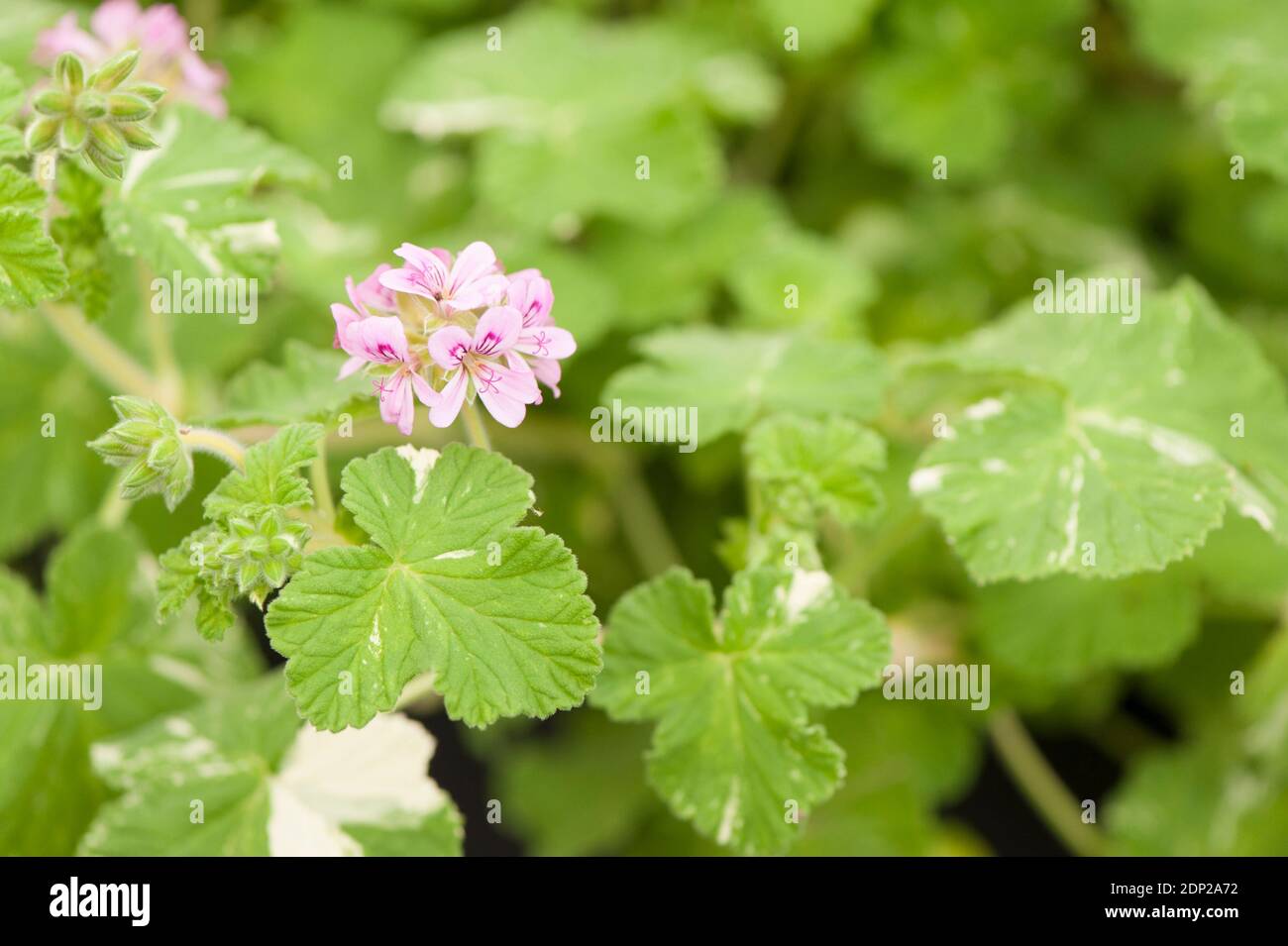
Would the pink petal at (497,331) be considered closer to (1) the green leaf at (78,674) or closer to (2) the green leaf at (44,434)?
(1) the green leaf at (78,674)

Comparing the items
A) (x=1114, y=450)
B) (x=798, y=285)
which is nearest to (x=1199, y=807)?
(x=1114, y=450)

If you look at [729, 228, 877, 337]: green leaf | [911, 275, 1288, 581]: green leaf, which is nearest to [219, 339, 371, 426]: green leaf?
[911, 275, 1288, 581]: green leaf

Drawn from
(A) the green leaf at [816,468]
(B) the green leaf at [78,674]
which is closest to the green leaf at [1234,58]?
(A) the green leaf at [816,468]

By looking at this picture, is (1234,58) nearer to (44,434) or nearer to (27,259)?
(27,259)

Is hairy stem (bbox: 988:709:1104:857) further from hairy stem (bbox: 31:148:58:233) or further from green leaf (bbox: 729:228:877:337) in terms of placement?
hairy stem (bbox: 31:148:58:233)

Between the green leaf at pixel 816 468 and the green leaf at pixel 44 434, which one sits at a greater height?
the green leaf at pixel 44 434
